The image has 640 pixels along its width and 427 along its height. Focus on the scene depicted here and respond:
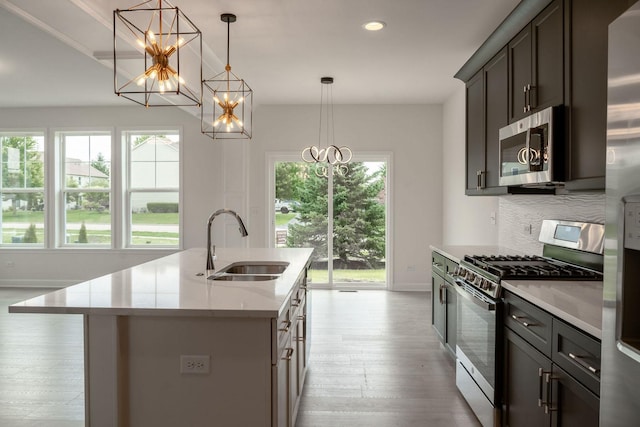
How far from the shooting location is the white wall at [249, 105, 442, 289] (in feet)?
21.8

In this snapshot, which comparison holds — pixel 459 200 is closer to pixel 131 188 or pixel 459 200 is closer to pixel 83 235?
pixel 131 188

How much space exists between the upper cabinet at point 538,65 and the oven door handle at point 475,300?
3.83 ft

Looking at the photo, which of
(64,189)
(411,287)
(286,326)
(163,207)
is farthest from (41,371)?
(411,287)

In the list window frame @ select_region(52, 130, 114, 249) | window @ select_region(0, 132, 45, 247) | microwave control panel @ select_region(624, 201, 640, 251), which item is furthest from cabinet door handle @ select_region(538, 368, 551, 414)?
window @ select_region(0, 132, 45, 247)

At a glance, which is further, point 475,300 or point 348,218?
point 348,218

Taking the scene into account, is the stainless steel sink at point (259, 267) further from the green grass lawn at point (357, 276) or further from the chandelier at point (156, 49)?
the green grass lawn at point (357, 276)

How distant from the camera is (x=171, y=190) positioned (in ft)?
22.7

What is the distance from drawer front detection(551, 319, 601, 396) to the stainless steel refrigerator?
40 cm

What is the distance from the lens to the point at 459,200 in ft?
19.0

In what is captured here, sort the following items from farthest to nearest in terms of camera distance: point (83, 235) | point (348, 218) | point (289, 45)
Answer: point (83, 235) < point (348, 218) < point (289, 45)

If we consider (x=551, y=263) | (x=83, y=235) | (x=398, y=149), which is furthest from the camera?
(x=83, y=235)

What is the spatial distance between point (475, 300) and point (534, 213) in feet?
4.23

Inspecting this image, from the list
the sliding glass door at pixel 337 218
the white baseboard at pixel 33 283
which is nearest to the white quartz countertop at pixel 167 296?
the sliding glass door at pixel 337 218

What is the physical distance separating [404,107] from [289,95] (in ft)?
5.70
